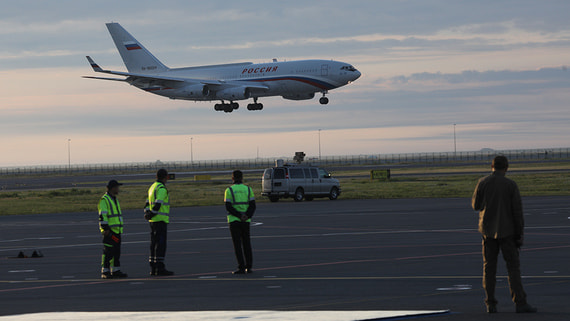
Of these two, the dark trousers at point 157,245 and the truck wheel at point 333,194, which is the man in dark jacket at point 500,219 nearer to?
the dark trousers at point 157,245

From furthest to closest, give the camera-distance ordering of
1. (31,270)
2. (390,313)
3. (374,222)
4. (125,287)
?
(374,222) → (31,270) → (125,287) → (390,313)

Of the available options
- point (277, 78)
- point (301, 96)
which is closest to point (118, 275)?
point (277, 78)

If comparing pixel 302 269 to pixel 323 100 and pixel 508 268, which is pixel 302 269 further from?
pixel 323 100

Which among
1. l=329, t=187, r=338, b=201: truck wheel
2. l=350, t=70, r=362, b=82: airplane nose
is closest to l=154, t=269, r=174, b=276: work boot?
l=329, t=187, r=338, b=201: truck wheel

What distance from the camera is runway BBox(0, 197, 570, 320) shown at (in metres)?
12.5

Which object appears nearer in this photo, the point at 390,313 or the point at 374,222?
the point at 390,313

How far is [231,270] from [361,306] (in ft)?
18.7

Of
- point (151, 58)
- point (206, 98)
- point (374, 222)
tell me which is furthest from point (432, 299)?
point (151, 58)

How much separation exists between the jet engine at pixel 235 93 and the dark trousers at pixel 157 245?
52.1m

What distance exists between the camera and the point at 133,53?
288 feet

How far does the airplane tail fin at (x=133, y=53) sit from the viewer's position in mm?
85125

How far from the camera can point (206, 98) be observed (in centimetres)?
7225

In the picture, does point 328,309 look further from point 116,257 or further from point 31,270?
point 31,270

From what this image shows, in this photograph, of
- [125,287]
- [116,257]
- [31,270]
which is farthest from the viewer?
[31,270]
